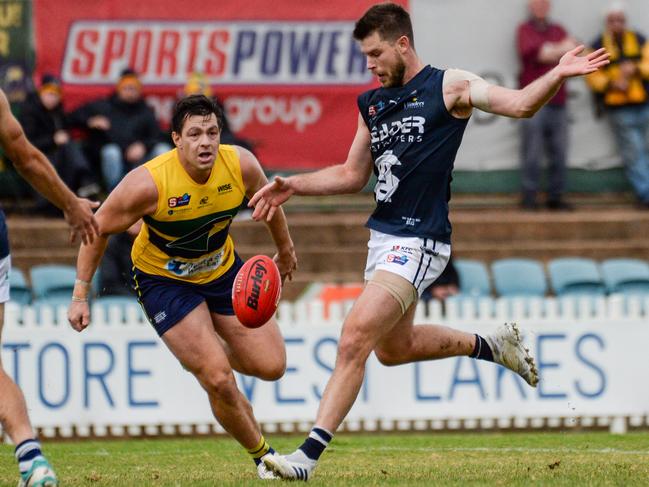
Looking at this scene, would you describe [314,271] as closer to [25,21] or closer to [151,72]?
[151,72]

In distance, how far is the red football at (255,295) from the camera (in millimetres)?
8086

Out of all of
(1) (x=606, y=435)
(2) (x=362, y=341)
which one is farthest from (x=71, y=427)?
(2) (x=362, y=341)

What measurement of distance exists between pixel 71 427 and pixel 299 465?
5.41m

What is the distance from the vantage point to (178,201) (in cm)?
830

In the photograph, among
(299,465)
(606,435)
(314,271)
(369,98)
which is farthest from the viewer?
(314,271)

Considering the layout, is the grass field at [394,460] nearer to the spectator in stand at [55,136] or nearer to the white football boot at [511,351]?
the white football boot at [511,351]

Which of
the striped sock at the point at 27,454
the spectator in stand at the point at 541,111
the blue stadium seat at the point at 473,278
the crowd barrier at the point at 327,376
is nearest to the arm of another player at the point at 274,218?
the striped sock at the point at 27,454

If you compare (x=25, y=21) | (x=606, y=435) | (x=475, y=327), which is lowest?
(x=606, y=435)

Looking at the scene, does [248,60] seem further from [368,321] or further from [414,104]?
[368,321]

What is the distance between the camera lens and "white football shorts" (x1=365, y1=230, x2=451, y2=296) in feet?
26.6

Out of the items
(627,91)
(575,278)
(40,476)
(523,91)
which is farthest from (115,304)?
(627,91)

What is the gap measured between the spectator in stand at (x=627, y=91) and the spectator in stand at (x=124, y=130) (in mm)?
5184

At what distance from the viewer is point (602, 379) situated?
12.6 m

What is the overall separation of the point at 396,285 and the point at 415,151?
0.81m
